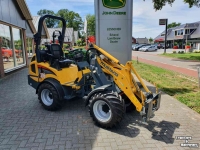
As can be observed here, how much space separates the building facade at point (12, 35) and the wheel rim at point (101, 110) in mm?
7319

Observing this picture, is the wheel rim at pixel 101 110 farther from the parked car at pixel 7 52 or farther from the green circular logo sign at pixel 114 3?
the parked car at pixel 7 52

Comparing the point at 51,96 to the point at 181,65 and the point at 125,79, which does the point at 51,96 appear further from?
the point at 181,65

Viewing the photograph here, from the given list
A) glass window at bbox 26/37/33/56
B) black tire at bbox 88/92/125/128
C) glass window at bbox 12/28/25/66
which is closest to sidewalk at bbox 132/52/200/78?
black tire at bbox 88/92/125/128

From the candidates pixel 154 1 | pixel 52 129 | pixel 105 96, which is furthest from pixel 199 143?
pixel 154 1

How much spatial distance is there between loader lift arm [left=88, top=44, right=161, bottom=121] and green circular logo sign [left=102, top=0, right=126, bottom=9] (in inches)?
89.1

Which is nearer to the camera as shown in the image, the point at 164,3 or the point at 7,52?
the point at 7,52

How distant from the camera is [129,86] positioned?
11.9ft

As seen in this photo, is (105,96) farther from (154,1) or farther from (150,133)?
(154,1)

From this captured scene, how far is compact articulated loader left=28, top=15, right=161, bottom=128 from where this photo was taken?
356 cm

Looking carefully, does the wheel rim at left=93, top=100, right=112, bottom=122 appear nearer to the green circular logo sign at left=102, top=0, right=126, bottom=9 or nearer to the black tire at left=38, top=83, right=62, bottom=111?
the black tire at left=38, top=83, right=62, bottom=111

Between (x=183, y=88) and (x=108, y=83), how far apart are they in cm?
440

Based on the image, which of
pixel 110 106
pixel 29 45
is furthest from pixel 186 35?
pixel 110 106

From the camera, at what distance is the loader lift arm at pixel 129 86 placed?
346cm

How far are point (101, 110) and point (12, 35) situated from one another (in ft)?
31.5
